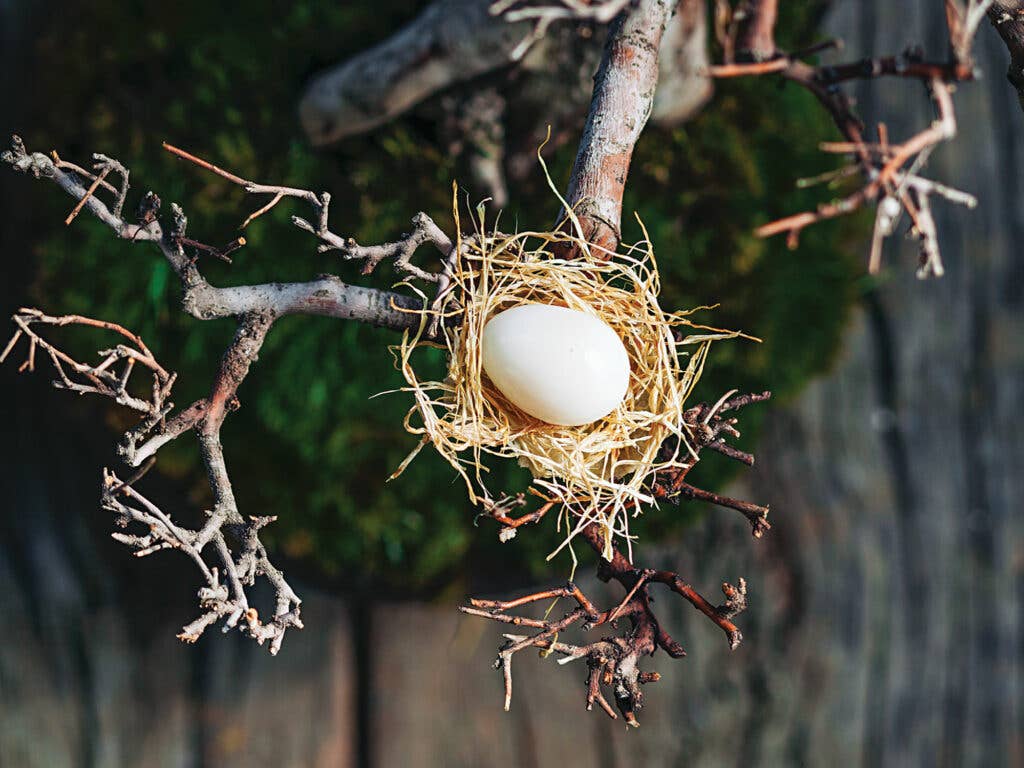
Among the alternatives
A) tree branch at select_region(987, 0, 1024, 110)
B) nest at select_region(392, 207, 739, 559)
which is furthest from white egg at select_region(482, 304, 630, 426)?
tree branch at select_region(987, 0, 1024, 110)

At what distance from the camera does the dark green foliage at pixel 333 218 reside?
804mm

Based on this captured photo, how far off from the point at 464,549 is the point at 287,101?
416mm

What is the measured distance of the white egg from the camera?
50 cm

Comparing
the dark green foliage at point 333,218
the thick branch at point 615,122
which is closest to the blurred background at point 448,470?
the dark green foliage at point 333,218

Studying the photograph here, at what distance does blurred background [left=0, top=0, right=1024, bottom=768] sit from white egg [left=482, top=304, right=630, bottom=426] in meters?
0.30

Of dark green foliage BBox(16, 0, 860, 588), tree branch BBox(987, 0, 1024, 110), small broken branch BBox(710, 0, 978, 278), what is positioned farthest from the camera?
dark green foliage BBox(16, 0, 860, 588)

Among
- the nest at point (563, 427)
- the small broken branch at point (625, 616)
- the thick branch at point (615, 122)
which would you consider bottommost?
the small broken branch at point (625, 616)

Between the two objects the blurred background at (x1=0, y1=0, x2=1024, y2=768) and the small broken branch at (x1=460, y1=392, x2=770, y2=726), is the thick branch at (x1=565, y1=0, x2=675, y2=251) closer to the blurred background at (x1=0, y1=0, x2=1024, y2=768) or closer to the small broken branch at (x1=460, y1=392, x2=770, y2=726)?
the small broken branch at (x1=460, y1=392, x2=770, y2=726)

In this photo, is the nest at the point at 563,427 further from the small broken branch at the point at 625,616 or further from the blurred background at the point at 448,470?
the blurred background at the point at 448,470

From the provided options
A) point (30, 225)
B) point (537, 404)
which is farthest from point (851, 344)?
point (30, 225)

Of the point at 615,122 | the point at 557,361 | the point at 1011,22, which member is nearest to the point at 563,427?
the point at 557,361

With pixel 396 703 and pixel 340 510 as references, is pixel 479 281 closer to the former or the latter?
pixel 340 510

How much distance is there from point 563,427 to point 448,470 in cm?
32

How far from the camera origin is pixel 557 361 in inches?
19.6
